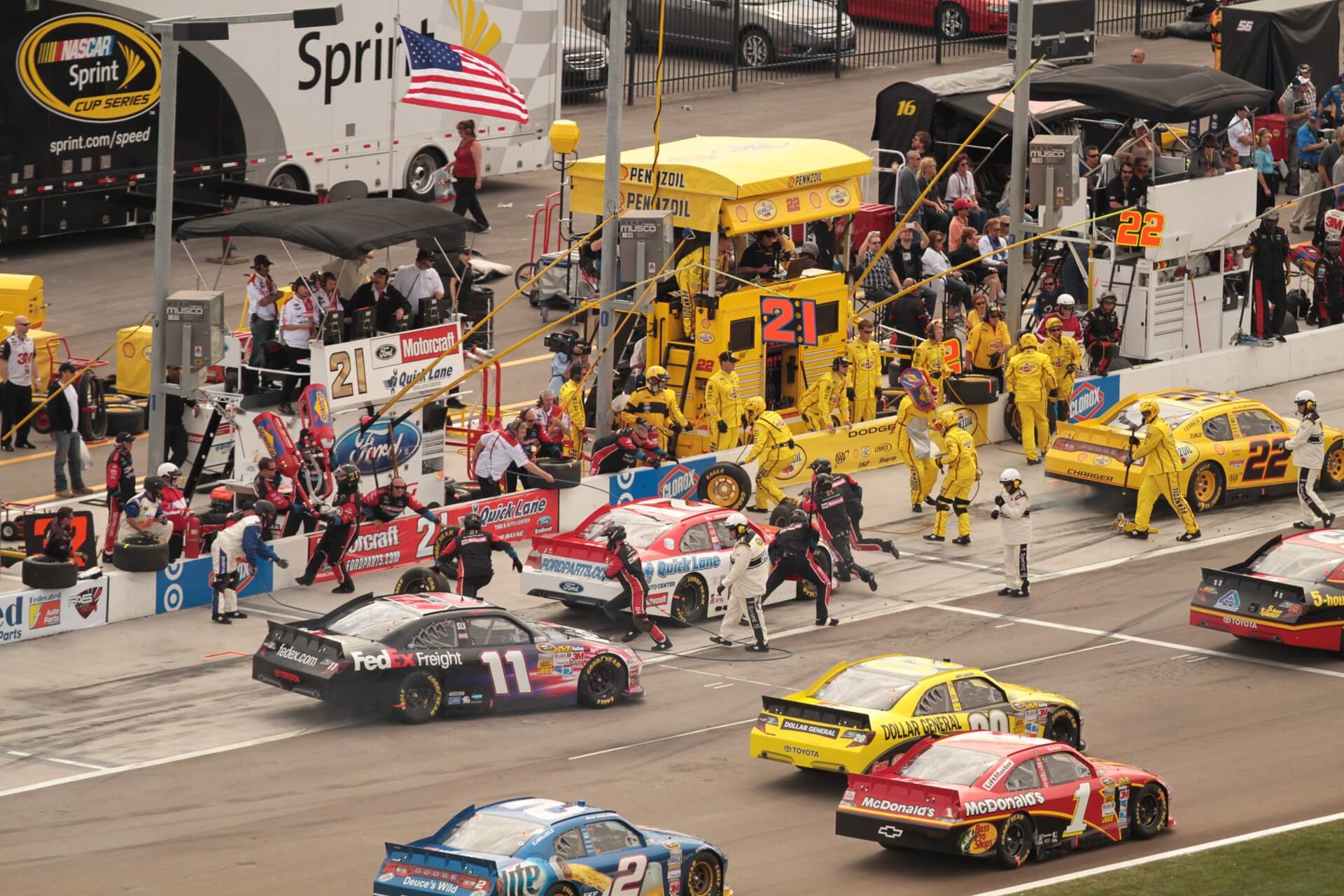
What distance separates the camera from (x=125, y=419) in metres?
31.9

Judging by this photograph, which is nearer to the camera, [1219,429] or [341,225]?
[341,225]

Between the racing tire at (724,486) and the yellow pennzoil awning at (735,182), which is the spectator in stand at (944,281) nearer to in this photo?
the yellow pennzoil awning at (735,182)

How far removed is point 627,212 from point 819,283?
3.55 metres

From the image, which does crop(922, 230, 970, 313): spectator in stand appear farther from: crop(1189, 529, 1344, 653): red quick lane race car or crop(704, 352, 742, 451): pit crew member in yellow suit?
crop(1189, 529, 1344, 653): red quick lane race car

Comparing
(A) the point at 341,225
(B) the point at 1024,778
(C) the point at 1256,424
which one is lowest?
(B) the point at 1024,778

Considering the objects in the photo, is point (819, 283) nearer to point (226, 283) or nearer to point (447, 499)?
point (447, 499)

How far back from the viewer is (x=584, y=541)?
26.0 meters

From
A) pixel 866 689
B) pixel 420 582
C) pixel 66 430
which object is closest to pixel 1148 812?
pixel 866 689

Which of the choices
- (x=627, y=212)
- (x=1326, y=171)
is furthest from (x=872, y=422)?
(x=1326, y=171)

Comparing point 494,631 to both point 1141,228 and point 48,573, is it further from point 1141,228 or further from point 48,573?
point 1141,228

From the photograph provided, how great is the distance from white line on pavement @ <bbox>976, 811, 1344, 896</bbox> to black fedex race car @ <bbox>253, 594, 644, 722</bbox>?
649cm

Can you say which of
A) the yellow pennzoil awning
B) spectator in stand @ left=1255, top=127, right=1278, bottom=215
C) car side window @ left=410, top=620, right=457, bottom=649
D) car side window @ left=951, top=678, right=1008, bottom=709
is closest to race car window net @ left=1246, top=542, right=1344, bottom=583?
car side window @ left=951, top=678, right=1008, bottom=709

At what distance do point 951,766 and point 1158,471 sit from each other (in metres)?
12.1

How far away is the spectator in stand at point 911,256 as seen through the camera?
36.2 meters
